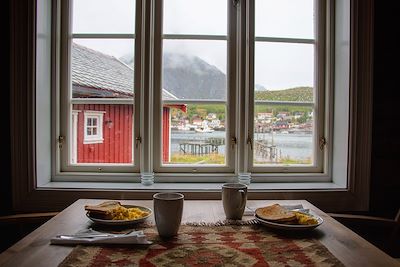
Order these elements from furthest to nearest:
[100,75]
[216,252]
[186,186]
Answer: [100,75] → [186,186] → [216,252]

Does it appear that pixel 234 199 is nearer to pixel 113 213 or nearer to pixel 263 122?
pixel 113 213

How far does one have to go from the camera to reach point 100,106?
215cm

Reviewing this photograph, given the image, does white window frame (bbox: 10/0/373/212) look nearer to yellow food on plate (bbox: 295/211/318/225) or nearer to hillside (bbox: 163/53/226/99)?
hillside (bbox: 163/53/226/99)

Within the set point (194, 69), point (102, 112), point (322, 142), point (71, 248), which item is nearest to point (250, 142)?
point (322, 142)

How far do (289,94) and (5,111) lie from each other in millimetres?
1683

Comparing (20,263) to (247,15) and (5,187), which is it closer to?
(5,187)

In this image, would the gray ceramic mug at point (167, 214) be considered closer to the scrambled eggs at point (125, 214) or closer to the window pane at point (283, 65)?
the scrambled eggs at point (125, 214)

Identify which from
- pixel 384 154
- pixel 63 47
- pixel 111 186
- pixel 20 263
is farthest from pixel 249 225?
pixel 63 47

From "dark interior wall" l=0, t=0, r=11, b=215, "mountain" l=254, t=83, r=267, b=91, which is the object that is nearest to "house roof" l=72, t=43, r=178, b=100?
"dark interior wall" l=0, t=0, r=11, b=215

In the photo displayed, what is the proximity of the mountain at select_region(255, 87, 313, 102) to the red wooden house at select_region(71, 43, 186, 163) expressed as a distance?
0.51 m

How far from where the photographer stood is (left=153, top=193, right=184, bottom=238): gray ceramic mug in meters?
1.02

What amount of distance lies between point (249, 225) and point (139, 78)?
1262mm

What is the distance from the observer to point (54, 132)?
2.11 meters

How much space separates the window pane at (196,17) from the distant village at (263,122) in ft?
1.75
